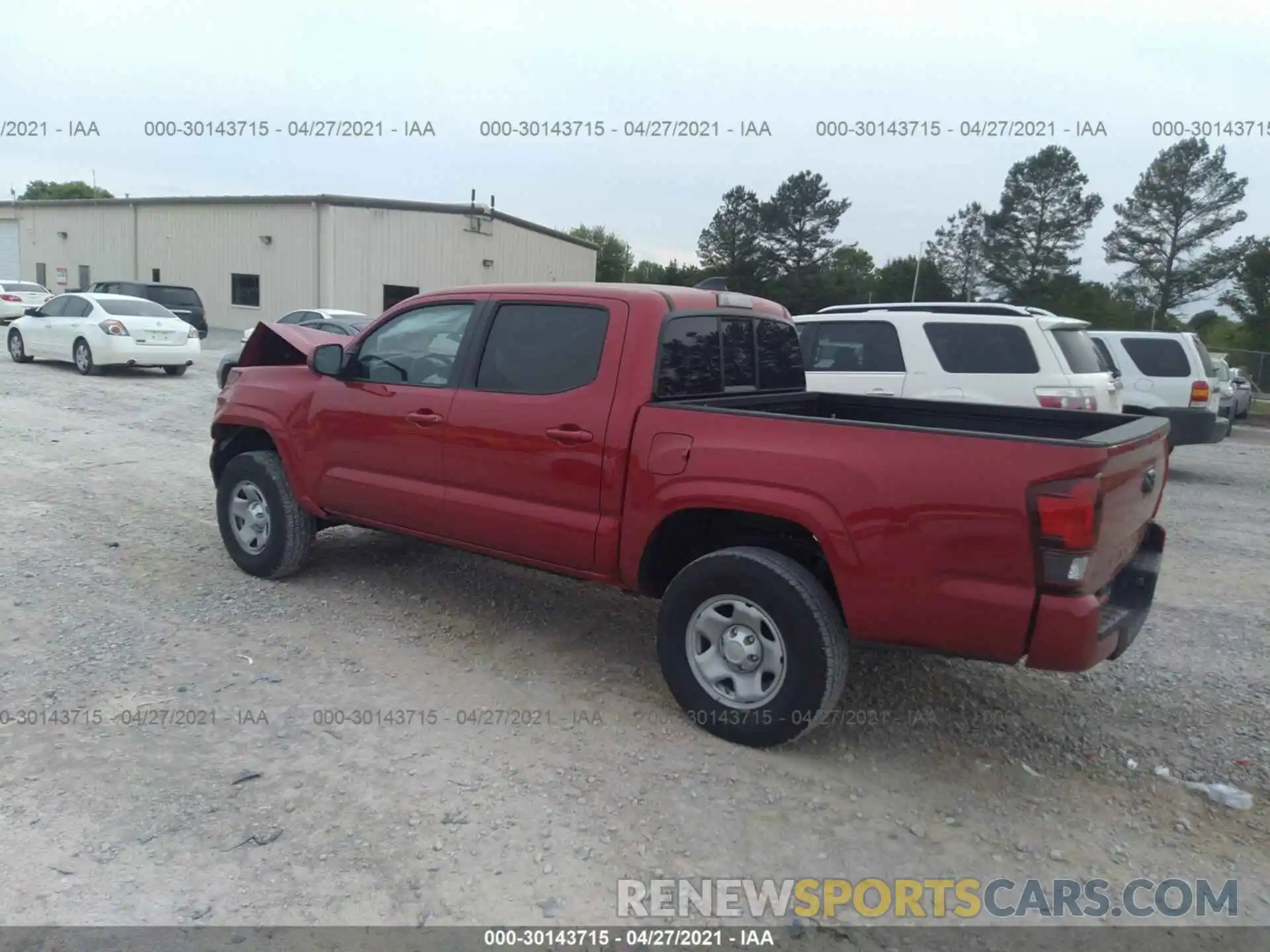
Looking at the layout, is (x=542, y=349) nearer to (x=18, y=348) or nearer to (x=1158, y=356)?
(x=1158, y=356)

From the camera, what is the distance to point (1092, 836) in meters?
3.42

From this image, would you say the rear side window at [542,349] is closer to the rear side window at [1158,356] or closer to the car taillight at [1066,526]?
the car taillight at [1066,526]

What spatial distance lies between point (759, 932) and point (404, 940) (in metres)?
1.05

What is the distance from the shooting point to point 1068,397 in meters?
8.05

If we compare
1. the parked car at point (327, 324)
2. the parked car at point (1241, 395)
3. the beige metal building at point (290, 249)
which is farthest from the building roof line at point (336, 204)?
the parked car at point (1241, 395)

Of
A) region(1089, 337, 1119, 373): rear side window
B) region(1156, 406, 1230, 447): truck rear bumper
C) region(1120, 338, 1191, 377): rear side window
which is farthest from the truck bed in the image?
region(1120, 338, 1191, 377): rear side window

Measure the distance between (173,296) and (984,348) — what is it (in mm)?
22944

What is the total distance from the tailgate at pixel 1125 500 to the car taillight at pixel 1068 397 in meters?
4.13

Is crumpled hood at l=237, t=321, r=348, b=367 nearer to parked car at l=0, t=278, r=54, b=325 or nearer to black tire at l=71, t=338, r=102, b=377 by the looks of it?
black tire at l=71, t=338, r=102, b=377

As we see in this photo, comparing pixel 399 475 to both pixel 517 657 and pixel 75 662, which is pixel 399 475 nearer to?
pixel 517 657

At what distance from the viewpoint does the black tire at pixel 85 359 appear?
16469 mm

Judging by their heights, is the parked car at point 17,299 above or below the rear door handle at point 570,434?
above

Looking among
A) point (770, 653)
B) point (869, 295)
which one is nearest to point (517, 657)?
point (770, 653)

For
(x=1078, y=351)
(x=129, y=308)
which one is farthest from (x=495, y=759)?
(x=129, y=308)
